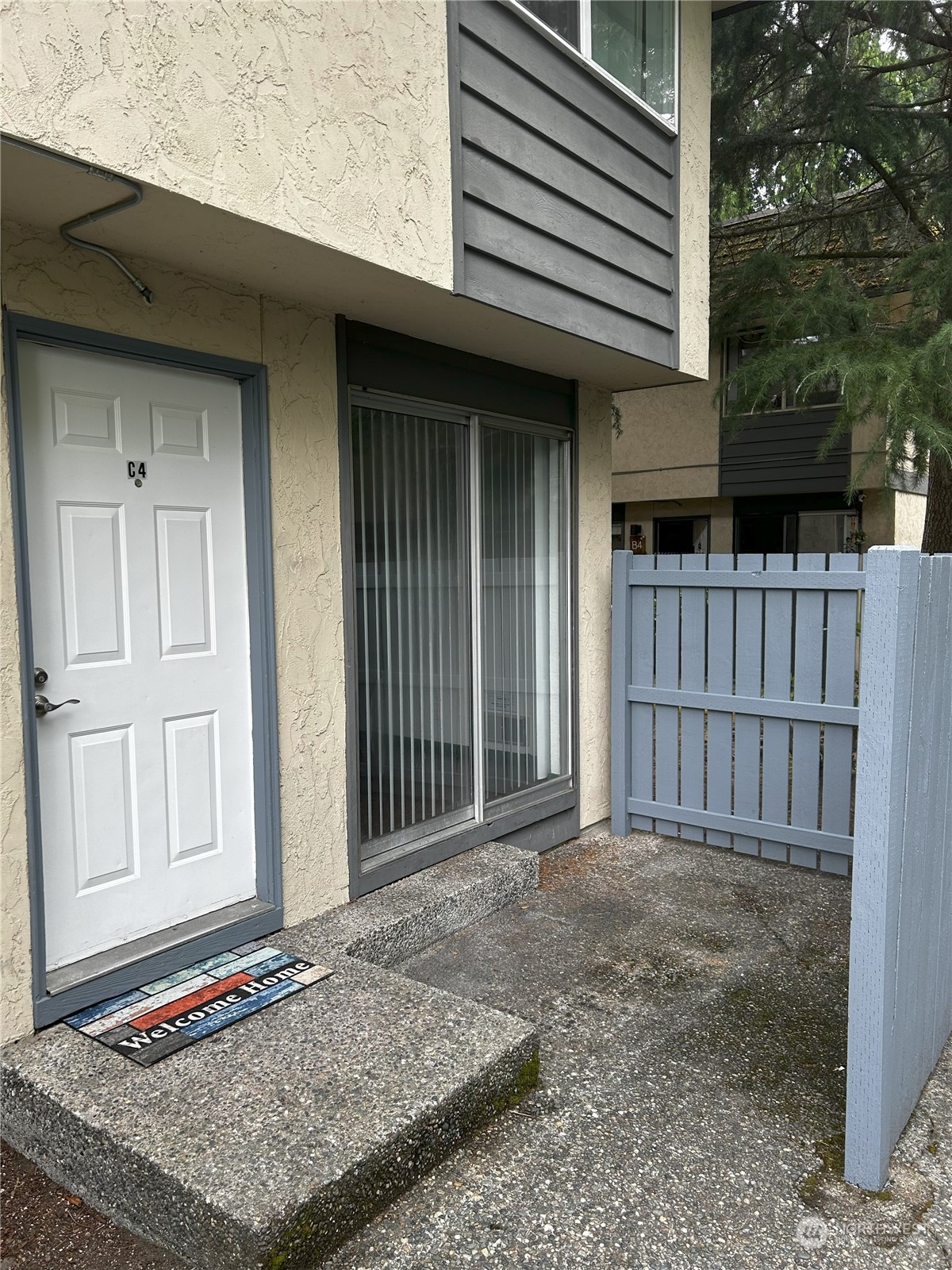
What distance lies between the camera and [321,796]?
3852 mm

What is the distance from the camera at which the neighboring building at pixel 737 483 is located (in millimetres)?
13016

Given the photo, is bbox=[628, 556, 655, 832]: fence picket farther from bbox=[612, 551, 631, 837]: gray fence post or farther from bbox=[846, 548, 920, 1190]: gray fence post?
bbox=[846, 548, 920, 1190]: gray fence post

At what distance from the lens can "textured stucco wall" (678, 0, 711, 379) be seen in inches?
194

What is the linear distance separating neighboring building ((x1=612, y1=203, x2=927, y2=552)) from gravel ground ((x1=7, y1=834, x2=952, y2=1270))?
9952 mm

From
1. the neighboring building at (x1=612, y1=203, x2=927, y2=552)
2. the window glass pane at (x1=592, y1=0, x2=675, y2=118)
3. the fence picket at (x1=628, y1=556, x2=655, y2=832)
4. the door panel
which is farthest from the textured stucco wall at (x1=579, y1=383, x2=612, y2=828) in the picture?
the neighboring building at (x1=612, y1=203, x2=927, y2=552)

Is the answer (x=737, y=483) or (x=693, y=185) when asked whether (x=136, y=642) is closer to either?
(x=693, y=185)

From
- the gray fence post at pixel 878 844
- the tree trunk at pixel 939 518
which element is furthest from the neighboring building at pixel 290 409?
the tree trunk at pixel 939 518

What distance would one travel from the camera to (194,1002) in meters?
3.02

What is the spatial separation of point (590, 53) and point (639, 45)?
64 centimetres

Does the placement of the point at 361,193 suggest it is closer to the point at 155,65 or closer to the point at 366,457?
the point at 155,65

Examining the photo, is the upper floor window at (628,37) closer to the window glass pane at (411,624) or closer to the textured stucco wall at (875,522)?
the window glass pane at (411,624)

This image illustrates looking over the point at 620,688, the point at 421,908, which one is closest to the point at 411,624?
the point at 421,908

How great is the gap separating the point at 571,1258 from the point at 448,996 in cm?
98

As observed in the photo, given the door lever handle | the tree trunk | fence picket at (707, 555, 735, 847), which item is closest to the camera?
the door lever handle
